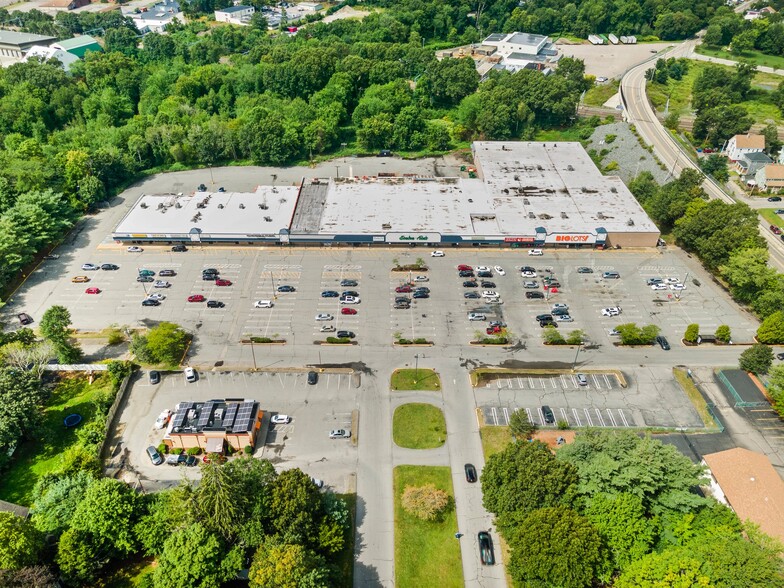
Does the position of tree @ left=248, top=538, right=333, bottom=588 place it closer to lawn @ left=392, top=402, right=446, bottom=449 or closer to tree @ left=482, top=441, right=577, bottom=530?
tree @ left=482, top=441, right=577, bottom=530

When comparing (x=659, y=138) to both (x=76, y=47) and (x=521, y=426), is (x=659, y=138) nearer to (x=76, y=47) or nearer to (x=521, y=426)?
(x=521, y=426)

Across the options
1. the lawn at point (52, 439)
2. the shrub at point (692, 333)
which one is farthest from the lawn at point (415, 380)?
the lawn at point (52, 439)

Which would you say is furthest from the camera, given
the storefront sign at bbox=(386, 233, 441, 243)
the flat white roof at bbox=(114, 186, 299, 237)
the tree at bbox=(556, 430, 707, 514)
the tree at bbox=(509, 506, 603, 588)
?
the flat white roof at bbox=(114, 186, 299, 237)

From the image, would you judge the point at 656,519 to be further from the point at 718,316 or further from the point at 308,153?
the point at 308,153

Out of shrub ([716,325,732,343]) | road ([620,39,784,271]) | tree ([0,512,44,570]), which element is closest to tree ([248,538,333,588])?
tree ([0,512,44,570])

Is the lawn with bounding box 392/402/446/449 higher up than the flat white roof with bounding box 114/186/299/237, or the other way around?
the flat white roof with bounding box 114/186/299/237

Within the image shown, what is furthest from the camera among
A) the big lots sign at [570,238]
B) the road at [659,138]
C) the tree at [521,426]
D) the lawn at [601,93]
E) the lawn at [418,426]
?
the lawn at [601,93]

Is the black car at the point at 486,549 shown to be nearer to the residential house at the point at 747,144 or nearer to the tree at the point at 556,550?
the tree at the point at 556,550

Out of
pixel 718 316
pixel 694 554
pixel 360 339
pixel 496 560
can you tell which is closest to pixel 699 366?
pixel 718 316
